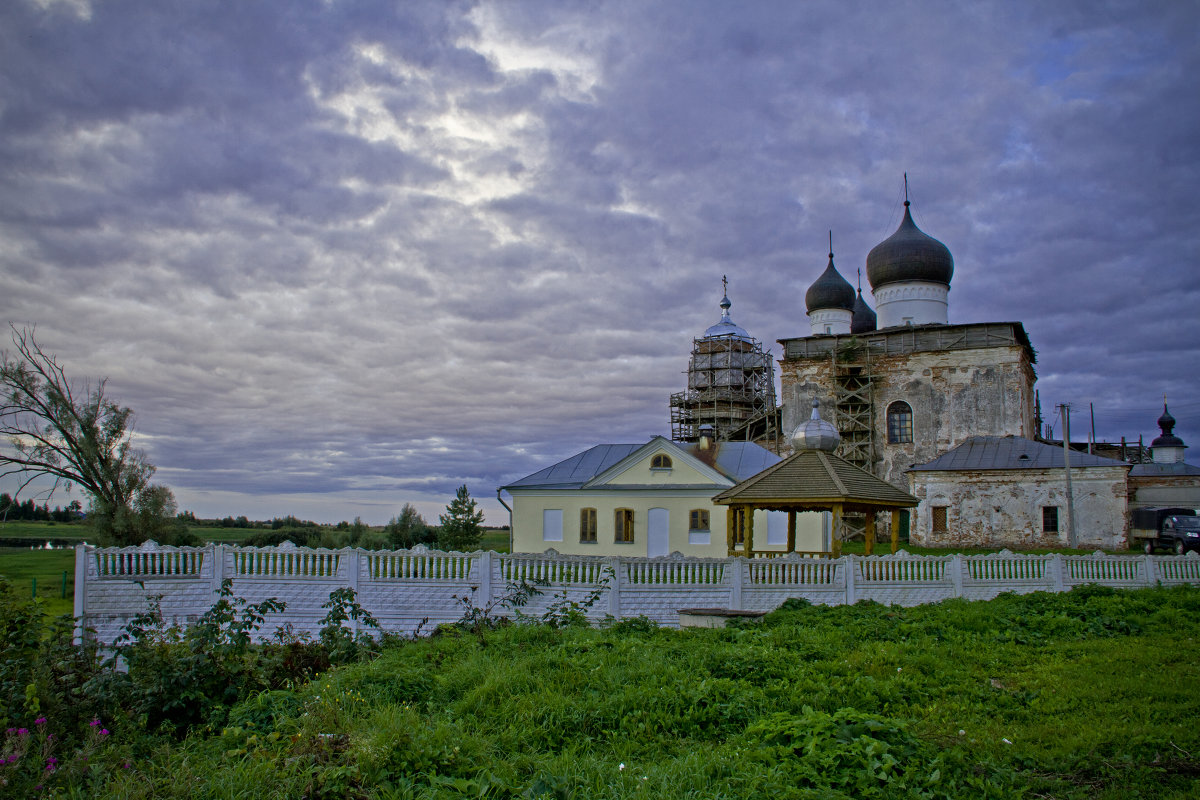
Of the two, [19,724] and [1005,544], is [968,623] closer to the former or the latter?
[19,724]

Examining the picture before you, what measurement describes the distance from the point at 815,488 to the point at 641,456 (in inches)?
423

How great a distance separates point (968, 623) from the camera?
10031 millimetres

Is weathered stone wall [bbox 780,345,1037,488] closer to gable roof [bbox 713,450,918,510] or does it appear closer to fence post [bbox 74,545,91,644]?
gable roof [bbox 713,450,918,510]

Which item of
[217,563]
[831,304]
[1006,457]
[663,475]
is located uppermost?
[831,304]

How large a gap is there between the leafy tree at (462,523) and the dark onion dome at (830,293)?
1949cm

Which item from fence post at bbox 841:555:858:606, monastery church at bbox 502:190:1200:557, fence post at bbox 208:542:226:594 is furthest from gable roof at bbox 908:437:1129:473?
fence post at bbox 208:542:226:594

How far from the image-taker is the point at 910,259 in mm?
→ 33969

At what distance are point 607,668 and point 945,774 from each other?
9.98 ft

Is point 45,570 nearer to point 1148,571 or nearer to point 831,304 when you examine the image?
point 1148,571

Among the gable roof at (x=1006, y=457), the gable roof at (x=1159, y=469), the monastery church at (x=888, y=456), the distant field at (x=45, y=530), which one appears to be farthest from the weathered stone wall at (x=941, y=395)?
the distant field at (x=45, y=530)

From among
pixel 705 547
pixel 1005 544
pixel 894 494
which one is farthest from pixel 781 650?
pixel 1005 544

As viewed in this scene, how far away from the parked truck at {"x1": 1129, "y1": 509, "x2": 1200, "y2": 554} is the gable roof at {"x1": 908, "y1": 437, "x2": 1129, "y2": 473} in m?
2.03

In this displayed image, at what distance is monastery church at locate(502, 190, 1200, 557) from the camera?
24.7 m

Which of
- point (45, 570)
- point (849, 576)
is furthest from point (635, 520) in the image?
point (45, 570)
